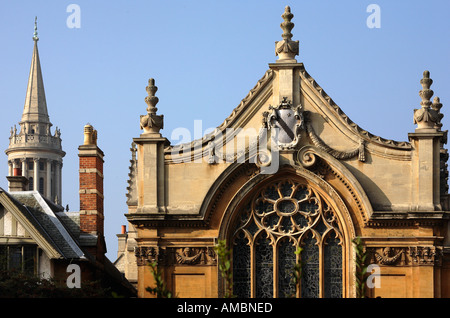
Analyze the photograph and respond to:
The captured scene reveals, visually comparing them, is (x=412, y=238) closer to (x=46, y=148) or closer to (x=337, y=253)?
(x=337, y=253)

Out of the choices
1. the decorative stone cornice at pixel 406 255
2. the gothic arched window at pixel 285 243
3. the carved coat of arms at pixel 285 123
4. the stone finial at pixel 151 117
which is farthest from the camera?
the stone finial at pixel 151 117

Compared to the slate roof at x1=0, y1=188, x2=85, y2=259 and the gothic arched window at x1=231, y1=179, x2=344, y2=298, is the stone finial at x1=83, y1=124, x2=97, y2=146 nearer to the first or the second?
the slate roof at x1=0, y1=188, x2=85, y2=259

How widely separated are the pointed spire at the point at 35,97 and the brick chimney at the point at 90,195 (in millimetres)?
86896

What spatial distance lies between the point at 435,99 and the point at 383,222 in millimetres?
8695

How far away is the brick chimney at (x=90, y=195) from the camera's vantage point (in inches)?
1858

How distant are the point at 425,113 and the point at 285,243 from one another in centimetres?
660

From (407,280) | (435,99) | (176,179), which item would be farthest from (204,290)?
(435,99)

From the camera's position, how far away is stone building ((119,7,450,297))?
43531 mm

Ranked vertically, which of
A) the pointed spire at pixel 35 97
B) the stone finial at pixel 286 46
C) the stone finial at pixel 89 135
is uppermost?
the pointed spire at pixel 35 97

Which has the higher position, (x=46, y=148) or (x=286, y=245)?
(x=46, y=148)

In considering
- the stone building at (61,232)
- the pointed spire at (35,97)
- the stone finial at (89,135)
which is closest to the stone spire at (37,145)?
the pointed spire at (35,97)

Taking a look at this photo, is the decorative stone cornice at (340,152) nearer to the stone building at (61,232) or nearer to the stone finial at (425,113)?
the stone finial at (425,113)

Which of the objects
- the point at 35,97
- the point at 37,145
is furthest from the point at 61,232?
the point at 35,97
